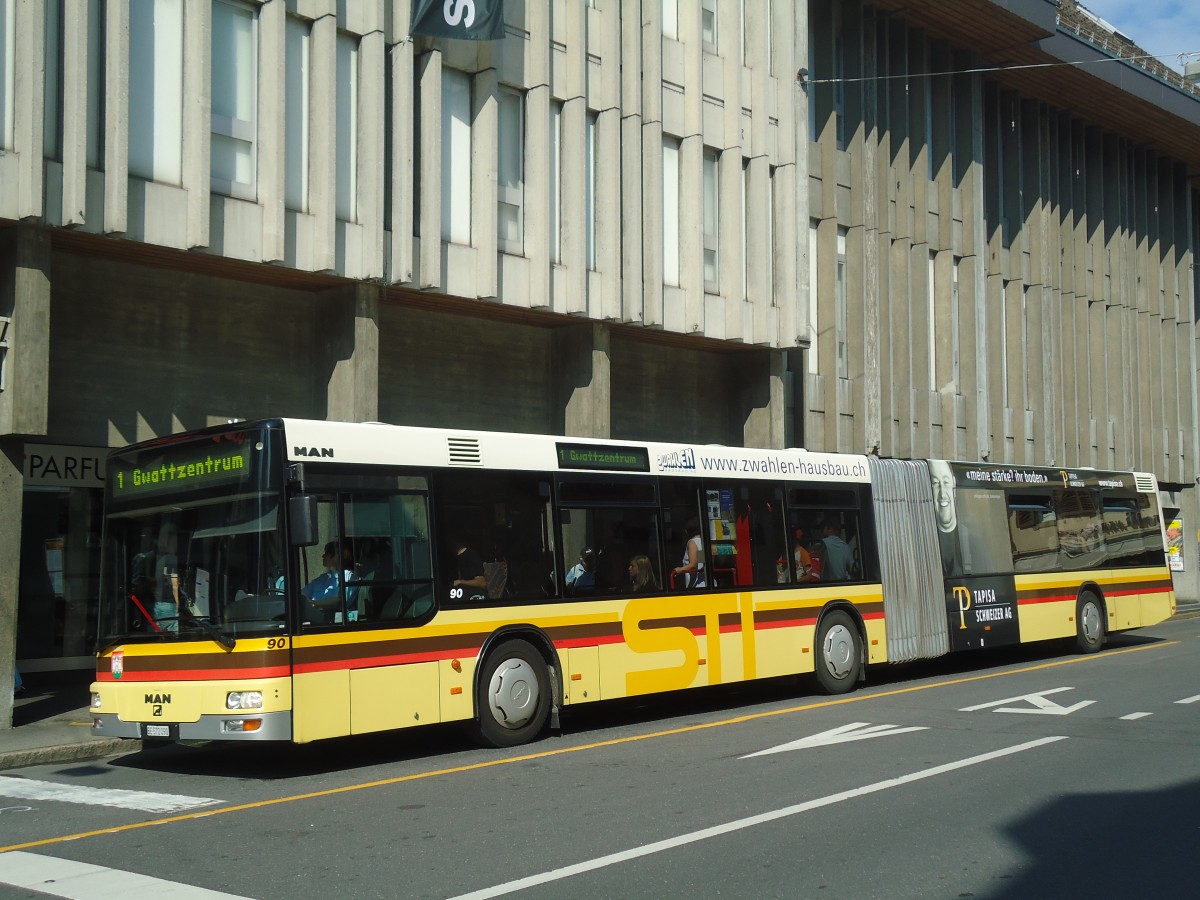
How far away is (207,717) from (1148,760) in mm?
7439

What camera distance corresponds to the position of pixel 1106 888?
Answer: 6520 millimetres

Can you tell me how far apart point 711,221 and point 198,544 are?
576 inches

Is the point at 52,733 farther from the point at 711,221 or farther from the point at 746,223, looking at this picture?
the point at 746,223

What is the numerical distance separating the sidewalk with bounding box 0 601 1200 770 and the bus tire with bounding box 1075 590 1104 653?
14118mm

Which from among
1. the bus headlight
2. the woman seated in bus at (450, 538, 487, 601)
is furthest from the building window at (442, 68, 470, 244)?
the bus headlight

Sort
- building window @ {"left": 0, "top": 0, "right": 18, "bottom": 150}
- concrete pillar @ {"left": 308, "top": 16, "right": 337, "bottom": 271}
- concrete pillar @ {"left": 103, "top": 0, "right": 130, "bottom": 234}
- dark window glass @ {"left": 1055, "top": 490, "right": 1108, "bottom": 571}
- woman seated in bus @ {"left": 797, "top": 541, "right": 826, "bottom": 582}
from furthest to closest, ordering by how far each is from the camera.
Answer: dark window glass @ {"left": 1055, "top": 490, "right": 1108, "bottom": 571} < concrete pillar @ {"left": 308, "top": 16, "right": 337, "bottom": 271} < woman seated in bus @ {"left": 797, "top": 541, "right": 826, "bottom": 582} < concrete pillar @ {"left": 103, "top": 0, "right": 130, "bottom": 234} < building window @ {"left": 0, "top": 0, "right": 18, "bottom": 150}

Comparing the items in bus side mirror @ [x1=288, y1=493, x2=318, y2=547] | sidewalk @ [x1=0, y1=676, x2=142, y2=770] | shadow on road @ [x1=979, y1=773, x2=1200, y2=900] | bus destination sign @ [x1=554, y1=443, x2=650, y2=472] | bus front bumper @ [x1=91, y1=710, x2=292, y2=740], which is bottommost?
shadow on road @ [x1=979, y1=773, x2=1200, y2=900]

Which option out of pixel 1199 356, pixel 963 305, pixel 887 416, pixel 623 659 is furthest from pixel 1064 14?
pixel 623 659

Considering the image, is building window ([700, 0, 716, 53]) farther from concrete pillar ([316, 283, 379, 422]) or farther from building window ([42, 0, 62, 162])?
building window ([42, 0, 62, 162])

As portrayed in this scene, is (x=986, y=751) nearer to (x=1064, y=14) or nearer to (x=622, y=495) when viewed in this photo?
(x=622, y=495)

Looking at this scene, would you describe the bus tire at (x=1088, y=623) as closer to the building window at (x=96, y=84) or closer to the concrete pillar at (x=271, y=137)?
the concrete pillar at (x=271, y=137)

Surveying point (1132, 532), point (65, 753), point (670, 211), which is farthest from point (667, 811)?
point (1132, 532)

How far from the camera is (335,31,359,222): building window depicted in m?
17.5

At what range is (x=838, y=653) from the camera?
15.9 metres
